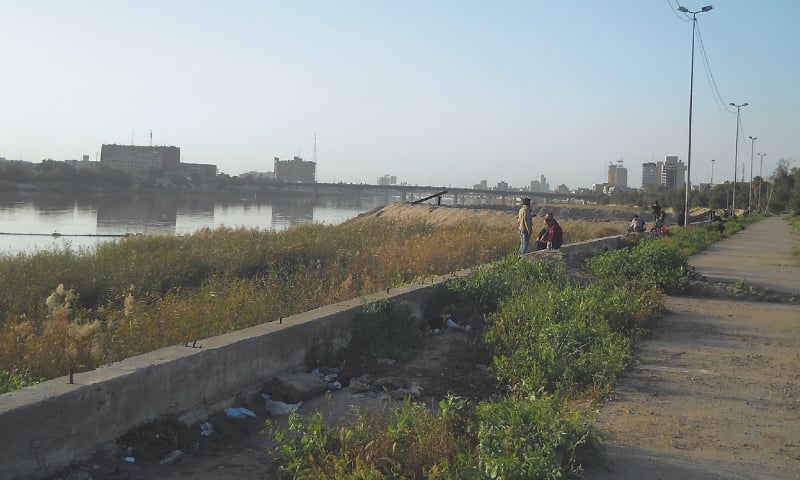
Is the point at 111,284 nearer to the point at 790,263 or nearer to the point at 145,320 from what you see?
the point at 145,320

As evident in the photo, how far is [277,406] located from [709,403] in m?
3.60

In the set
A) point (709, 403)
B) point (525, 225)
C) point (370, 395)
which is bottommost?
point (370, 395)

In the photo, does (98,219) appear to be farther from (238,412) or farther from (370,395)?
(238,412)

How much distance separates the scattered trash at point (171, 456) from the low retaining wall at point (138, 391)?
0.30m

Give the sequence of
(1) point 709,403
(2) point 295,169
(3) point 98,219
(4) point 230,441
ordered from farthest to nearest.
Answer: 1. (2) point 295,169
2. (3) point 98,219
3. (1) point 709,403
4. (4) point 230,441

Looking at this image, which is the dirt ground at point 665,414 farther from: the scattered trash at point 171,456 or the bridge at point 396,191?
the bridge at point 396,191

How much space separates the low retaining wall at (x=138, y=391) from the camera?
3.85 m

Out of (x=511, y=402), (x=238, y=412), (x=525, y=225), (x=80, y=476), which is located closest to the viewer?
(x=80, y=476)

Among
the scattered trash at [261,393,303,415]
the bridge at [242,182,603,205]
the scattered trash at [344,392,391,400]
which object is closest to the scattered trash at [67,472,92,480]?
the scattered trash at [261,393,303,415]

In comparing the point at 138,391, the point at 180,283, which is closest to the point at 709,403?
the point at 138,391

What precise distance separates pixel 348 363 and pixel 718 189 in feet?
364

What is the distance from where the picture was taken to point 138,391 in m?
4.58

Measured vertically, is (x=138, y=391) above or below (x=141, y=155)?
below

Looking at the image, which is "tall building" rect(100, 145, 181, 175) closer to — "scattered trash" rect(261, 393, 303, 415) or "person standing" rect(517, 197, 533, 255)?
"person standing" rect(517, 197, 533, 255)
